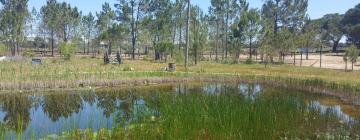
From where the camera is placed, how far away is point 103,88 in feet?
78.6

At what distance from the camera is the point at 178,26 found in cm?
6631

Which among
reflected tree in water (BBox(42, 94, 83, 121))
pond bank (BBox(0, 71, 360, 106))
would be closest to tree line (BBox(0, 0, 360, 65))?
pond bank (BBox(0, 71, 360, 106))

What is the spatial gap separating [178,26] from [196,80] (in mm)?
37640

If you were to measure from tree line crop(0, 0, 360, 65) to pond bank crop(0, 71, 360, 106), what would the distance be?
1668 centimetres

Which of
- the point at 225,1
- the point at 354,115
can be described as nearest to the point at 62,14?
the point at 225,1

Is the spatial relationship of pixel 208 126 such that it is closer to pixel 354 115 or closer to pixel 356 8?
pixel 354 115

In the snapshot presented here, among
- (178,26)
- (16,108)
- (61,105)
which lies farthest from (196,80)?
(178,26)

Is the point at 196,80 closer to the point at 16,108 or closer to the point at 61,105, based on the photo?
the point at 61,105

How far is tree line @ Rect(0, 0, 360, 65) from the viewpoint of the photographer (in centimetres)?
5312

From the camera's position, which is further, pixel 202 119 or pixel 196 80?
pixel 196 80

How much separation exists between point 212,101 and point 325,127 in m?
3.13

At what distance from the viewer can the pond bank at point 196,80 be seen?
21.4 metres

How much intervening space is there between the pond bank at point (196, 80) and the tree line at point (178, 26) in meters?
16.7

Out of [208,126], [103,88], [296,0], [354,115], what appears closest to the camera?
[208,126]
